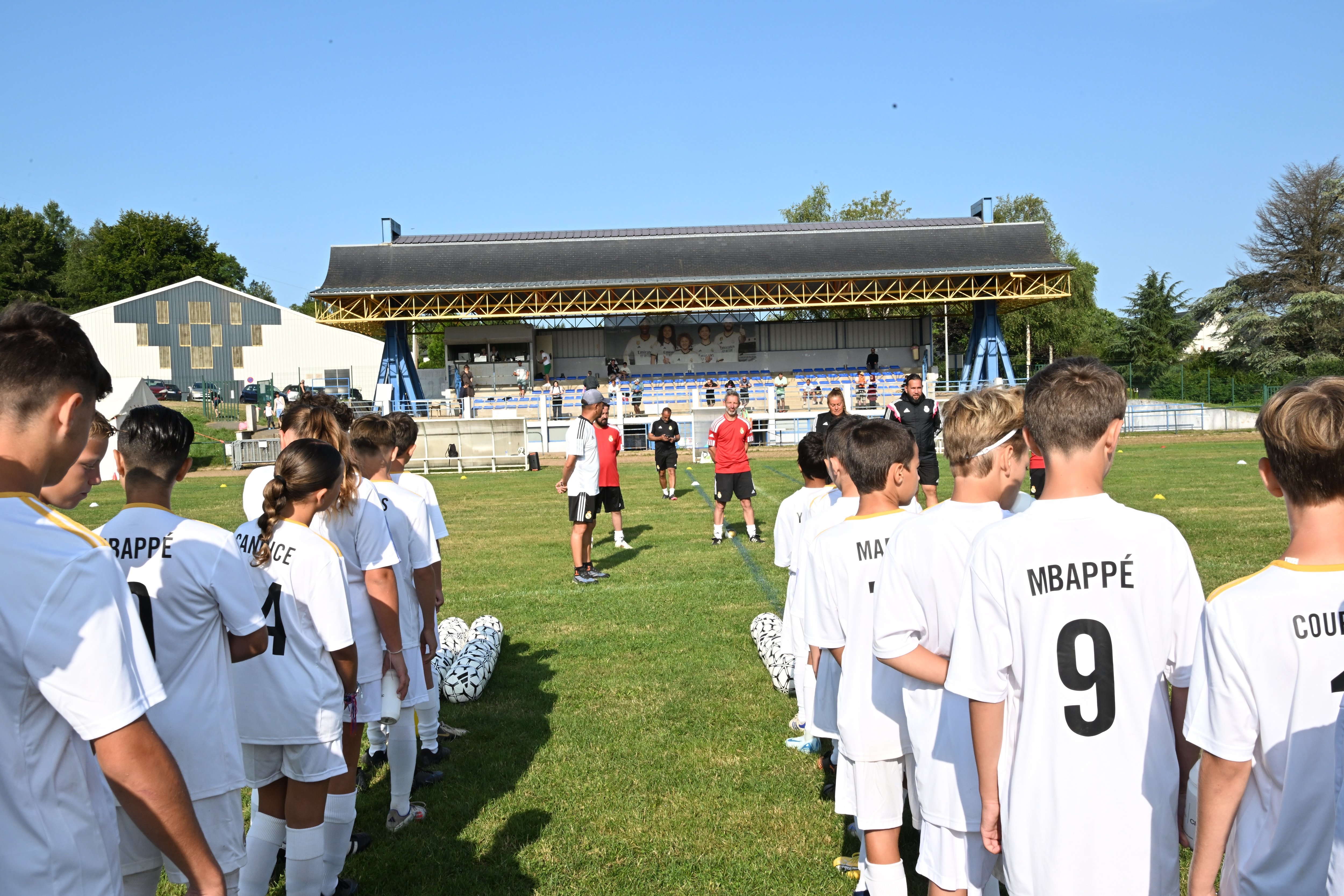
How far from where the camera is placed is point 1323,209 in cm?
4534

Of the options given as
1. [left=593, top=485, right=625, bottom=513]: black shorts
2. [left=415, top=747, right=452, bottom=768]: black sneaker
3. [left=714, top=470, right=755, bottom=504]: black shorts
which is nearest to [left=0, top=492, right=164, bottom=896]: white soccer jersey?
[left=415, top=747, right=452, bottom=768]: black sneaker

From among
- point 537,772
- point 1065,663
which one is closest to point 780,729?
point 537,772

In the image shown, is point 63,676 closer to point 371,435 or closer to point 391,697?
point 391,697

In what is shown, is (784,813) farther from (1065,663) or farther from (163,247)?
(163,247)

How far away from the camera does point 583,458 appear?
9867mm

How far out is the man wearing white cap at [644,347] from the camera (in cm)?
4300

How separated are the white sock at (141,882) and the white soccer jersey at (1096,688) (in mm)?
2270

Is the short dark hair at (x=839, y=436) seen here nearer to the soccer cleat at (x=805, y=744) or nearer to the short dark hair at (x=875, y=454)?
the short dark hair at (x=875, y=454)

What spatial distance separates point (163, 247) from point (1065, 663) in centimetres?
7485

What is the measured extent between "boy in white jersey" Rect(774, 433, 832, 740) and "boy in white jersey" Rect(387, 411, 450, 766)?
2.00 m

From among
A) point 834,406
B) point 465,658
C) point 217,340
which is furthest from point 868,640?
point 217,340

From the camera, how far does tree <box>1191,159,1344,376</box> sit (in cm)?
4188

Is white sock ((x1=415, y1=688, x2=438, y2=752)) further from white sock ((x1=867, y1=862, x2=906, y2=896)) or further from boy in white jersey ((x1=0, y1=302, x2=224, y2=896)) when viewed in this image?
boy in white jersey ((x1=0, y1=302, x2=224, y2=896))

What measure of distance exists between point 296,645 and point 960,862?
2.32 metres
